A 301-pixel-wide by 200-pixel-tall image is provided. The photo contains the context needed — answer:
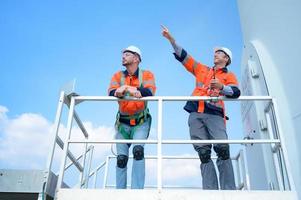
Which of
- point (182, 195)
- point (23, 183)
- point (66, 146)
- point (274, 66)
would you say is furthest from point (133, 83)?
point (274, 66)

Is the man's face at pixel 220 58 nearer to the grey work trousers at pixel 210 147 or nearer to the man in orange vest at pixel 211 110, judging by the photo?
the man in orange vest at pixel 211 110

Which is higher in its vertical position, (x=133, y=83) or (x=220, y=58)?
(x=220, y=58)

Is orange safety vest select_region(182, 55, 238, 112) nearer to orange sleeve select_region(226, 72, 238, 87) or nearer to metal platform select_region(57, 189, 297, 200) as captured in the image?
orange sleeve select_region(226, 72, 238, 87)

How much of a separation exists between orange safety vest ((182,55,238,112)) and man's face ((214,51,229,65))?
0.11 m

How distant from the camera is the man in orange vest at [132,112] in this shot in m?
3.29

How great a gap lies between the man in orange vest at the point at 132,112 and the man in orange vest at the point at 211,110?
1.58 feet

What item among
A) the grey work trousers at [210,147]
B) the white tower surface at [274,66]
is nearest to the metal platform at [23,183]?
the grey work trousers at [210,147]

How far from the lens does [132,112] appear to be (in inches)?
141

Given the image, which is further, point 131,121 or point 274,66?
point 274,66

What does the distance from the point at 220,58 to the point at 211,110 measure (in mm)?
670

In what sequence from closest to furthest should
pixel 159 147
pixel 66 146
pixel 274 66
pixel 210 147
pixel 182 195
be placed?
pixel 182 195 < pixel 159 147 < pixel 66 146 < pixel 210 147 < pixel 274 66

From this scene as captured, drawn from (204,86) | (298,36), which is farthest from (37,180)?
(298,36)

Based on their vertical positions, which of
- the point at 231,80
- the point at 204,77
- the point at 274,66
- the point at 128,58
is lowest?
the point at 231,80

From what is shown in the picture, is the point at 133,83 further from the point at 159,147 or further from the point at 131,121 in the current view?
the point at 159,147
